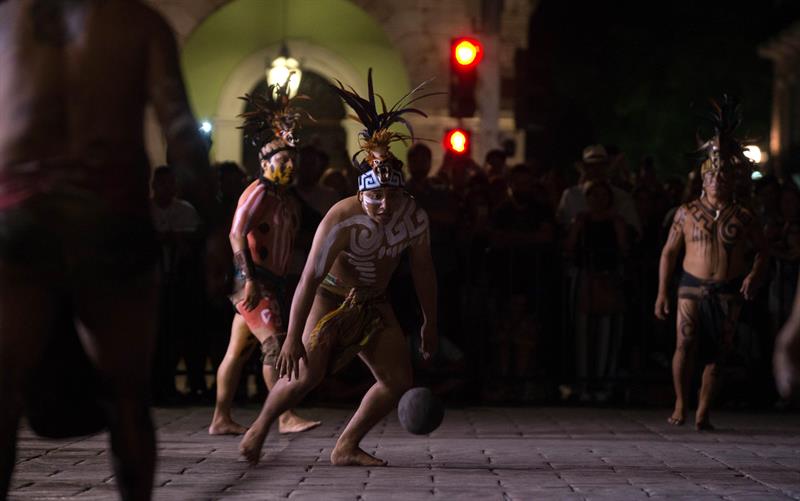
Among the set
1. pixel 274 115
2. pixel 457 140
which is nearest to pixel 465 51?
pixel 457 140

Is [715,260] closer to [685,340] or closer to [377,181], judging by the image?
[685,340]

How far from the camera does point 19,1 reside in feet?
16.6

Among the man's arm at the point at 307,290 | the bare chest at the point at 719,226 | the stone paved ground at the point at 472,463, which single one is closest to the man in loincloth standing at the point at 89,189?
the stone paved ground at the point at 472,463

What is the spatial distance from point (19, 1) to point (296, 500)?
3.16m

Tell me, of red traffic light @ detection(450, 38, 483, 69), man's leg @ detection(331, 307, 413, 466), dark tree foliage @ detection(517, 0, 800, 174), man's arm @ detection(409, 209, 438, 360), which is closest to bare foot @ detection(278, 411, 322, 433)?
man's leg @ detection(331, 307, 413, 466)

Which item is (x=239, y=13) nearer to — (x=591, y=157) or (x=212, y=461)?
(x=591, y=157)

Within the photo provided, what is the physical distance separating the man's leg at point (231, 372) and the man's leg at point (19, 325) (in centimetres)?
555

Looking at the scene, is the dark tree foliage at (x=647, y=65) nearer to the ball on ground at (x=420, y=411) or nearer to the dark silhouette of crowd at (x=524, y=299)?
the dark silhouette of crowd at (x=524, y=299)

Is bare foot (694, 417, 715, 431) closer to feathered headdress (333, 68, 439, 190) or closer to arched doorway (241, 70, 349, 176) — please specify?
feathered headdress (333, 68, 439, 190)

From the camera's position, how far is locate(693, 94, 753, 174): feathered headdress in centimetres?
1193

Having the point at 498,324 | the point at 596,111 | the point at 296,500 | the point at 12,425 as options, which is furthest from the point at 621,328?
the point at 596,111

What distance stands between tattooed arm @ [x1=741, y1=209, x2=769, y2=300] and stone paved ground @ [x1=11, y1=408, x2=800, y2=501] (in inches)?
41.6

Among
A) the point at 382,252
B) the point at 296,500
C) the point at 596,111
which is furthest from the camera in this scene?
the point at 596,111

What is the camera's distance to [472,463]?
9.23 metres
